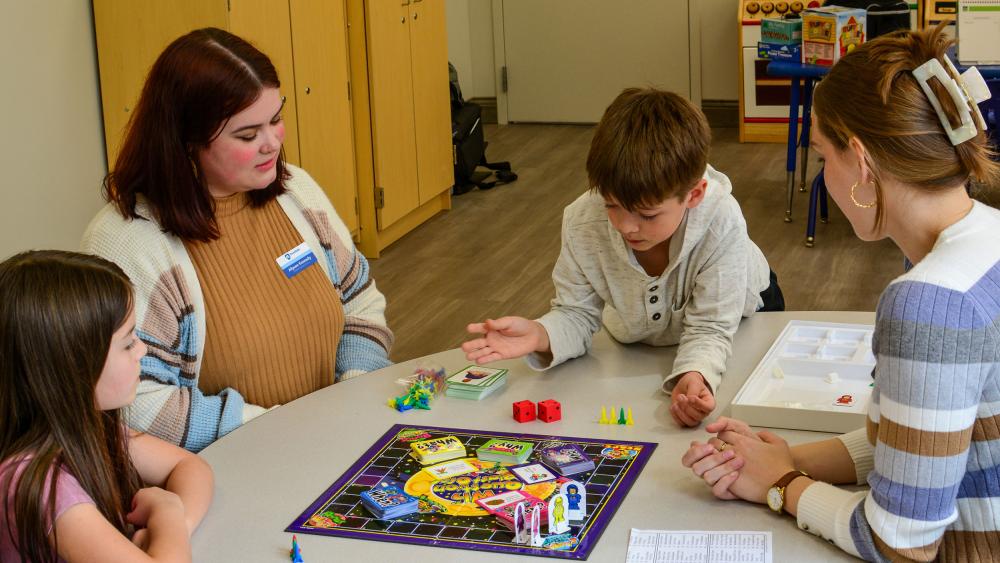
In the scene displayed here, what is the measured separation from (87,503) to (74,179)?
2.79 m

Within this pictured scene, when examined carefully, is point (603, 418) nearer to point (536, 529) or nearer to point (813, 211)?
point (536, 529)

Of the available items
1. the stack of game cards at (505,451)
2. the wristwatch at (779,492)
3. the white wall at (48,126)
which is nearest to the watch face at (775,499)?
the wristwatch at (779,492)

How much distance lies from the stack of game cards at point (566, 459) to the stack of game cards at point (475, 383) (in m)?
0.26

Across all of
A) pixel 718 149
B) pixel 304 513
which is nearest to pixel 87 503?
pixel 304 513

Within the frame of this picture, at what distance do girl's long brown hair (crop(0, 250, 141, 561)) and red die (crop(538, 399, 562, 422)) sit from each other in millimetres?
658

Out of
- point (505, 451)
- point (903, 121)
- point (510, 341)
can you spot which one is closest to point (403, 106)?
point (510, 341)

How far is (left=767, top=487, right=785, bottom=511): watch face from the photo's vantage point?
4.86ft

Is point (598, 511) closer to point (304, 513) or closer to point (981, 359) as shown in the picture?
point (304, 513)

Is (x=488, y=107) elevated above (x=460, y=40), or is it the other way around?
(x=460, y=40)

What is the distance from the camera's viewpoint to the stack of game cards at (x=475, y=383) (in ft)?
6.32

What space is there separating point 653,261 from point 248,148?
2.45ft

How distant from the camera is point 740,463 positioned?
1.54 m

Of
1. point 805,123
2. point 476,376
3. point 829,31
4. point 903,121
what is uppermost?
point 903,121

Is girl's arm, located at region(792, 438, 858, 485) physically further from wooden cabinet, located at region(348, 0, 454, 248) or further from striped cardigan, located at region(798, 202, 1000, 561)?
wooden cabinet, located at region(348, 0, 454, 248)
